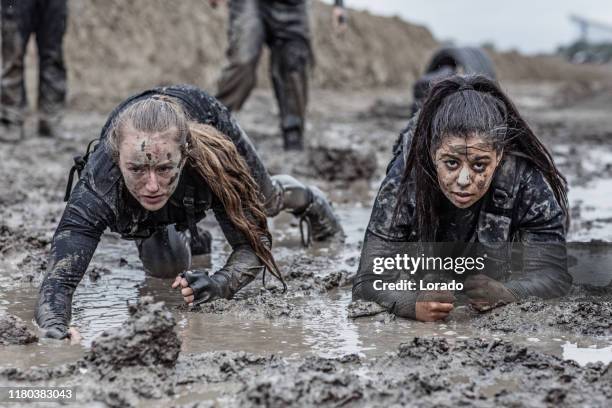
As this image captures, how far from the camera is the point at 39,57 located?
9367 millimetres

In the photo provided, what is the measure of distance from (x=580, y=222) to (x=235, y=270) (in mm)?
2840

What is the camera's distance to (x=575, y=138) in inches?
486

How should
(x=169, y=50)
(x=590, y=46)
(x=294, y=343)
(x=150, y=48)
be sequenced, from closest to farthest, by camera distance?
(x=294, y=343)
(x=150, y=48)
(x=169, y=50)
(x=590, y=46)

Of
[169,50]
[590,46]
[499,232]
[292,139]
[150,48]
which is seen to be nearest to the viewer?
[499,232]

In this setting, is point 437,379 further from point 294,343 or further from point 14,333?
point 14,333

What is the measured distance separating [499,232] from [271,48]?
4.93 m

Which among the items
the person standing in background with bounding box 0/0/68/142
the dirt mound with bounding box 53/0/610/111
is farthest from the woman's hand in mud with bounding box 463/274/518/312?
the dirt mound with bounding box 53/0/610/111

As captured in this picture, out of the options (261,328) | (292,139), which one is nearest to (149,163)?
(261,328)

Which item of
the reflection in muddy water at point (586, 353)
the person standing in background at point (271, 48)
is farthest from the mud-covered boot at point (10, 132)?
the reflection in muddy water at point (586, 353)

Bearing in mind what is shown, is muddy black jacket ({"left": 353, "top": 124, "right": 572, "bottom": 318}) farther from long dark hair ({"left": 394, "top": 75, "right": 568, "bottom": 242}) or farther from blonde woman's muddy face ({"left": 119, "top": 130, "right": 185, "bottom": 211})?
blonde woman's muddy face ({"left": 119, "top": 130, "right": 185, "bottom": 211})

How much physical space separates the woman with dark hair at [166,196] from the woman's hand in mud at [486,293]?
0.83m

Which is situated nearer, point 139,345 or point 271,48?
point 139,345

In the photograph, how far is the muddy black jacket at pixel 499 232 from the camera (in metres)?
3.98

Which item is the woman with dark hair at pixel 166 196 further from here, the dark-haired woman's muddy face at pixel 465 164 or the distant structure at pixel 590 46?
the distant structure at pixel 590 46
